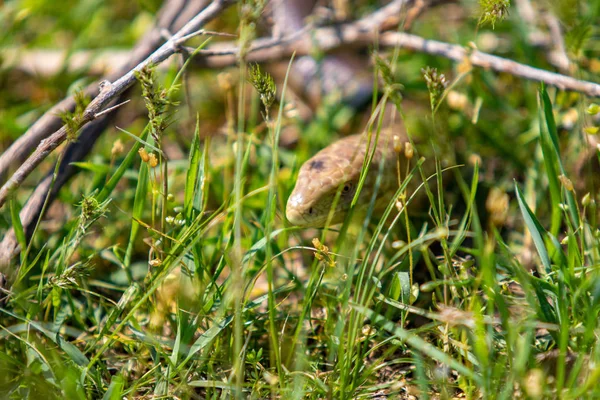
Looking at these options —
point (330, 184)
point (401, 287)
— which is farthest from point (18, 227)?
point (401, 287)

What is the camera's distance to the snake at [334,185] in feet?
7.25

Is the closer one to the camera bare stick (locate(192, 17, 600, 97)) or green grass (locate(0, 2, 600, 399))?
green grass (locate(0, 2, 600, 399))

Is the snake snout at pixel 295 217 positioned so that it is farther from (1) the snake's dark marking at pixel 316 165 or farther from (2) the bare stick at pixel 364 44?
(2) the bare stick at pixel 364 44

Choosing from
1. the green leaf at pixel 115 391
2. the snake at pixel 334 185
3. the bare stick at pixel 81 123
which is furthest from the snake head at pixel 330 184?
the green leaf at pixel 115 391

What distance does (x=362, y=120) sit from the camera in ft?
11.3

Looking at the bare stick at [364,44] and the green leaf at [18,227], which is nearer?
the green leaf at [18,227]

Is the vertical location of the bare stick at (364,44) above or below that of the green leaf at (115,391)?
above

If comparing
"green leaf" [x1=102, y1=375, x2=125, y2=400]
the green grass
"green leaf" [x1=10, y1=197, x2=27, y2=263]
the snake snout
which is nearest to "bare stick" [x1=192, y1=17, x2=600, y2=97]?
the green grass

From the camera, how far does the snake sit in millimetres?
2211

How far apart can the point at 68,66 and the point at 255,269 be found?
2.20m

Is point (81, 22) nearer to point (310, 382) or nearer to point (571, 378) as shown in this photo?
point (310, 382)

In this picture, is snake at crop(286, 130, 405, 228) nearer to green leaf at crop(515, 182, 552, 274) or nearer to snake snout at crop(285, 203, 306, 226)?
snake snout at crop(285, 203, 306, 226)


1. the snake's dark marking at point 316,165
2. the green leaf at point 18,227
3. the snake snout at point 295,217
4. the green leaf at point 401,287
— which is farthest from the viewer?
the snake's dark marking at point 316,165

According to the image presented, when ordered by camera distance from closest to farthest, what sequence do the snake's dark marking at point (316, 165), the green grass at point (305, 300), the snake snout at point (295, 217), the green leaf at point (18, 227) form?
1. the green grass at point (305, 300)
2. the green leaf at point (18, 227)
3. the snake snout at point (295, 217)
4. the snake's dark marking at point (316, 165)
